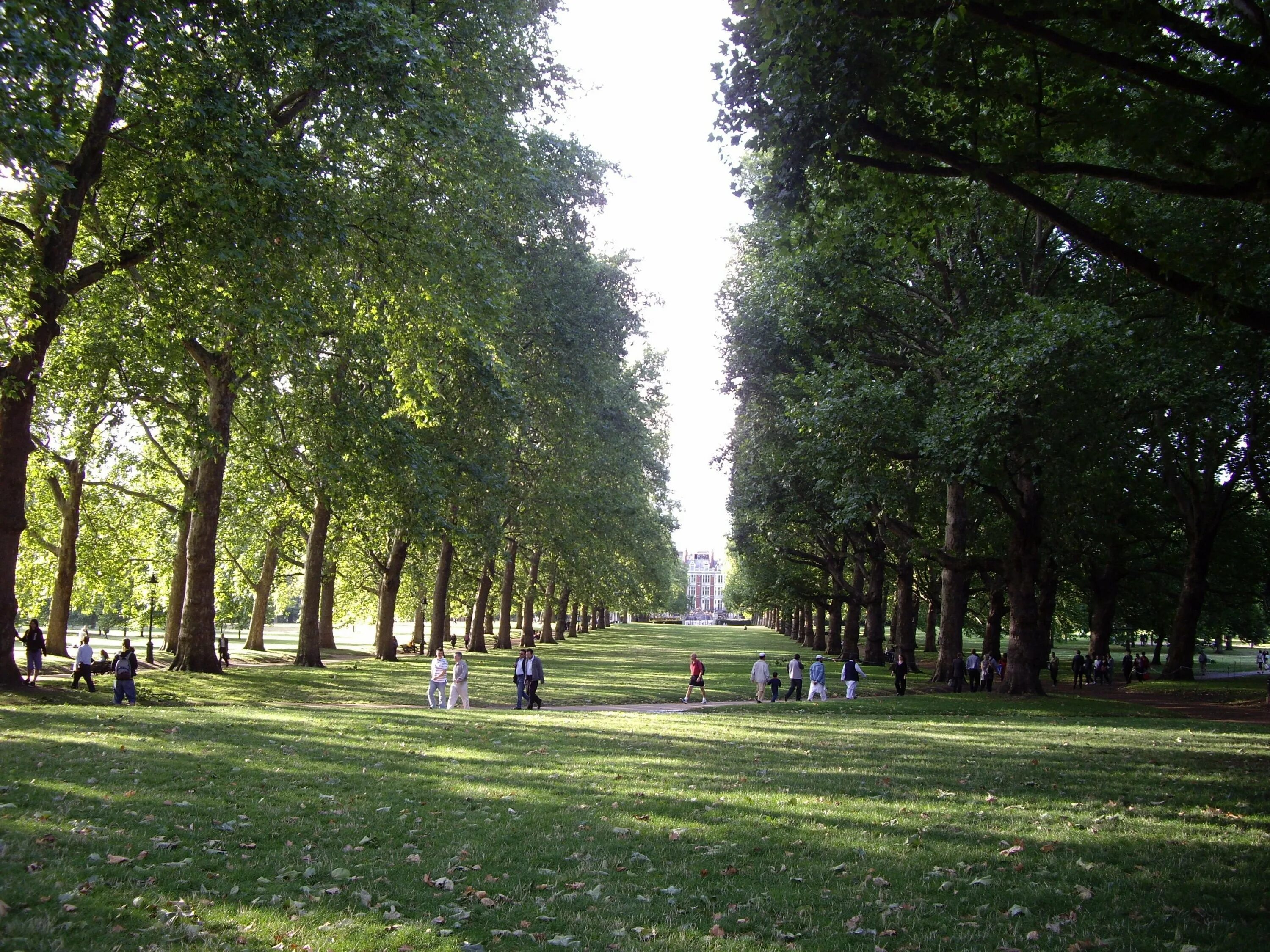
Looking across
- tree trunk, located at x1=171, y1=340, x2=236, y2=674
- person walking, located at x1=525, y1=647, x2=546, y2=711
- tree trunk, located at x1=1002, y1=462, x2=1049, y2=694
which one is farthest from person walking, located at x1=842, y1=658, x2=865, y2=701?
tree trunk, located at x1=171, y1=340, x2=236, y2=674

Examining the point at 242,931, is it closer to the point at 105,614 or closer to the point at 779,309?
the point at 779,309

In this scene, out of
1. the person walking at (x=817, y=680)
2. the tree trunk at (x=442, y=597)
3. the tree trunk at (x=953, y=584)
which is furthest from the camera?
the tree trunk at (x=442, y=597)

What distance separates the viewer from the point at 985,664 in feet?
111

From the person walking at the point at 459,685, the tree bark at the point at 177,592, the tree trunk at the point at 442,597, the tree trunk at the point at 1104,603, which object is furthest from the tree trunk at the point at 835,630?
the person walking at the point at 459,685

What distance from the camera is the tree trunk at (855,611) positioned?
44.9m

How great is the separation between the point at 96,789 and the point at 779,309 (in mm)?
24996

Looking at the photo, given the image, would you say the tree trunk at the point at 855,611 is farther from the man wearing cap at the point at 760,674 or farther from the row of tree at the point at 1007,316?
the man wearing cap at the point at 760,674

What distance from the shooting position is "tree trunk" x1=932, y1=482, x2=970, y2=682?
30.8m

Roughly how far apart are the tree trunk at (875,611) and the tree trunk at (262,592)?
2729 centimetres

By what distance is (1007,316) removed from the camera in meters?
24.2

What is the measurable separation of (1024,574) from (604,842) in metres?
24.3

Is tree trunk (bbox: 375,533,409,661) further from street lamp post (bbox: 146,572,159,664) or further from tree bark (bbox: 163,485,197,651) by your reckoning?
street lamp post (bbox: 146,572,159,664)

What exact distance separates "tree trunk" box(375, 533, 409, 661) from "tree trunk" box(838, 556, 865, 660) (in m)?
19.5

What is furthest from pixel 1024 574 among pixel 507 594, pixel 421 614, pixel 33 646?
pixel 421 614
